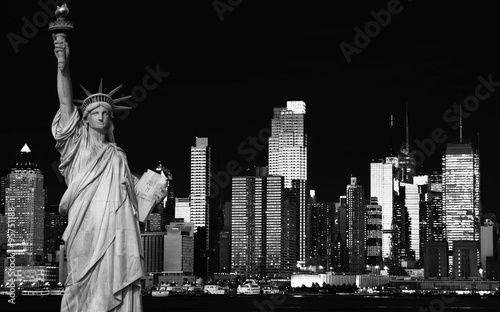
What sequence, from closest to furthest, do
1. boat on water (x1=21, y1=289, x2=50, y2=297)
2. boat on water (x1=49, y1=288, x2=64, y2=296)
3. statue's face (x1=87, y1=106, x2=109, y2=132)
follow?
statue's face (x1=87, y1=106, x2=109, y2=132), boat on water (x1=49, y1=288, x2=64, y2=296), boat on water (x1=21, y1=289, x2=50, y2=297)

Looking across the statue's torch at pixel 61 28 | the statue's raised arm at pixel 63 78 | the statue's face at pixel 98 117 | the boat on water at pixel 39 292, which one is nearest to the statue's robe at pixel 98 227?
the statue's face at pixel 98 117

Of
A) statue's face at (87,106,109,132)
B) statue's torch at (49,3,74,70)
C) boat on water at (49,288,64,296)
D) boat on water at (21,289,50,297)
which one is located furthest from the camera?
boat on water at (21,289,50,297)

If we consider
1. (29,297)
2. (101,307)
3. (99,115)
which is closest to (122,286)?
(101,307)

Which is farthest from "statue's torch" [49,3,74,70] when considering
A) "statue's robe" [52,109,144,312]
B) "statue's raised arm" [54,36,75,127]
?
"statue's robe" [52,109,144,312]

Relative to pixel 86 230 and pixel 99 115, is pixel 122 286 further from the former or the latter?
pixel 99 115

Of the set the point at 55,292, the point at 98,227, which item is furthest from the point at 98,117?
the point at 55,292

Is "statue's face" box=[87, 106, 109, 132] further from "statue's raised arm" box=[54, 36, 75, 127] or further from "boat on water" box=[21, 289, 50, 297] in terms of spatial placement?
"boat on water" box=[21, 289, 50, 297]

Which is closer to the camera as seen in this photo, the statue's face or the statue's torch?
the statue's torch
